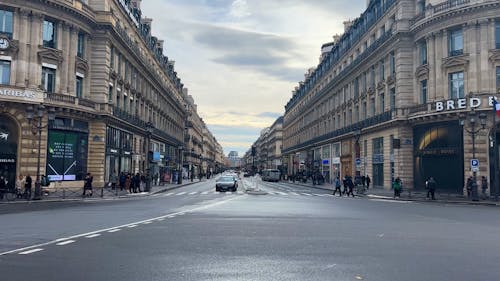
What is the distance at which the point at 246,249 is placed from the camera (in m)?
9.82

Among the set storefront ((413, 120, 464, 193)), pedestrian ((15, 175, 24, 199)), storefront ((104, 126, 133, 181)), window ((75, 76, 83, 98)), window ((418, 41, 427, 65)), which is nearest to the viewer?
pedestrian ((15, 175, 24, 199))

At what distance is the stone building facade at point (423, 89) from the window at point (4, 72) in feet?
91.9

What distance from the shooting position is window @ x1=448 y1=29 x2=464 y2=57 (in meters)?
35.5

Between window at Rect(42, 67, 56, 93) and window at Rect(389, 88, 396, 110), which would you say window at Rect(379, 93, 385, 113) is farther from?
window at Rect(42, 67, 56, 93)

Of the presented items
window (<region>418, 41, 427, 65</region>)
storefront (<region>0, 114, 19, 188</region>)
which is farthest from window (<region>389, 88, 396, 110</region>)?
storefront (<region>0, 114, 19, 188</region>)

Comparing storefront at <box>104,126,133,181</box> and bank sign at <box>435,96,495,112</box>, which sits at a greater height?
bank sign at <box>435,96,495,112</box>

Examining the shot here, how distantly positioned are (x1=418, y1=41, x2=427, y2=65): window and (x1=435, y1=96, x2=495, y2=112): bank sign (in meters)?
5.14

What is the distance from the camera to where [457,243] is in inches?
429

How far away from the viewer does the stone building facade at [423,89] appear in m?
33.9

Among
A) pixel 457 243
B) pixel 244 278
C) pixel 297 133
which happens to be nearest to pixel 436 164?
pixel 457 243

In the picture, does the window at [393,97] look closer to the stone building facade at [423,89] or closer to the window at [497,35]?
the stone building facade at [423,89]

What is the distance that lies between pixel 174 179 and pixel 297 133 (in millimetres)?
41516

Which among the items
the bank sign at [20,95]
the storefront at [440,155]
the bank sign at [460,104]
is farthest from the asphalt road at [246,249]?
the storefront at [440,155]

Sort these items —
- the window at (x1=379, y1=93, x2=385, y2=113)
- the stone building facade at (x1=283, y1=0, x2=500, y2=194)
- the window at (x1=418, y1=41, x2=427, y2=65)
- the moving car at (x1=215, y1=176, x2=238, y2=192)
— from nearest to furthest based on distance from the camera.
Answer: the stone building facade at (x1=283, y1=0, x2=500, y2=194) < the window at (x1=418, y1=41, x2=427, y2=65) < the moving car at (x1=215, y1=176, x2=238, y2=192) < the window at (x1=379, y1=93, x2=385, y2=113)
